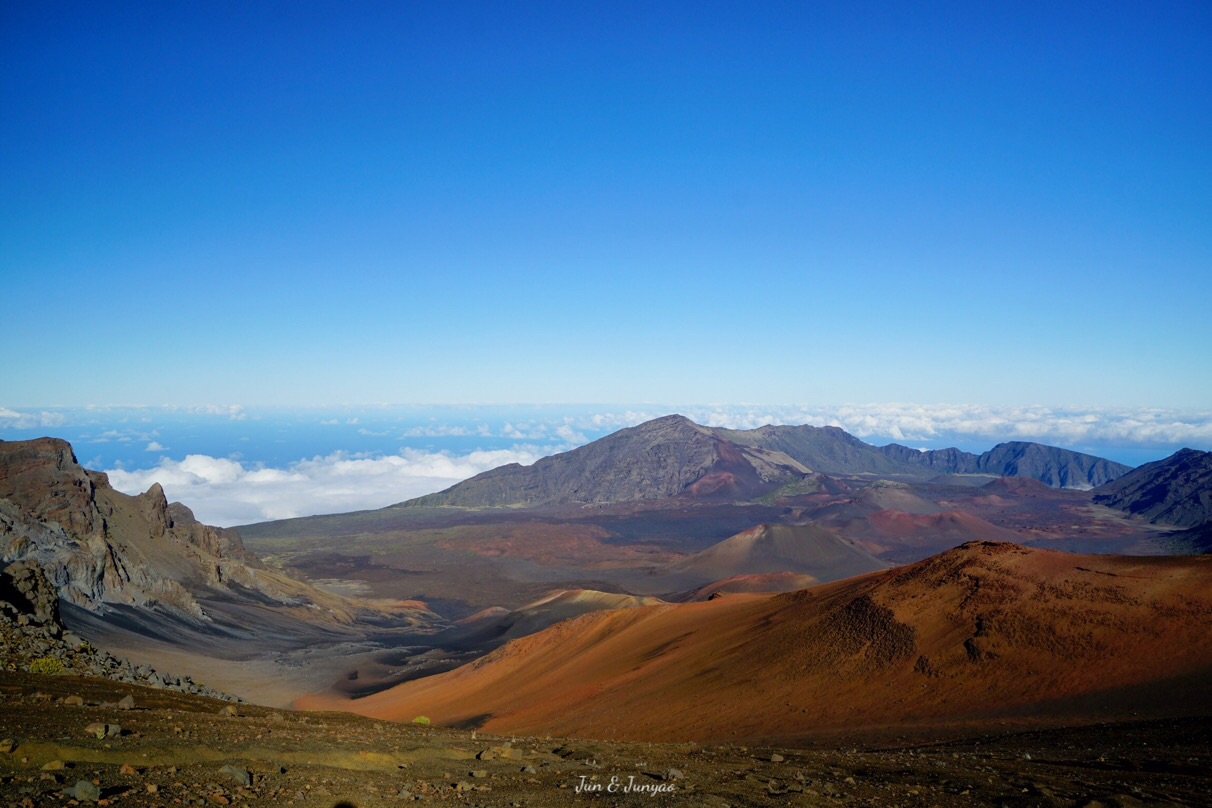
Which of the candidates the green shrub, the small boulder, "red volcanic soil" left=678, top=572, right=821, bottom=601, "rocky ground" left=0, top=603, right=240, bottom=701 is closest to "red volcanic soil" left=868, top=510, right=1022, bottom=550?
"red volcanic soil" left=678, top=572, right=821, bottom=601

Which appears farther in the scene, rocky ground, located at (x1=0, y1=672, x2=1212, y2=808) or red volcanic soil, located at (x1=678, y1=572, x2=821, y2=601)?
red volcanic soil, located at (x1=678, y1=572, x2=821, y2=601)

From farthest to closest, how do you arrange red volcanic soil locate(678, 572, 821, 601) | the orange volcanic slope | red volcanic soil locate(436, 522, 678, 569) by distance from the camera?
red volcanic soil locate(436, 522, 678, 569) → red volcanic soil locate(678, 572, 821, 601) → the orange volcanic slope

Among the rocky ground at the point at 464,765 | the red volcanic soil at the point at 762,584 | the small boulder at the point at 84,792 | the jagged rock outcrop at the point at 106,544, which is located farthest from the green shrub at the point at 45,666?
the red volcanic soil at the point at 762,584

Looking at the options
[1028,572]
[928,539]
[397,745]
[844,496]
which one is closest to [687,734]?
[397,745]

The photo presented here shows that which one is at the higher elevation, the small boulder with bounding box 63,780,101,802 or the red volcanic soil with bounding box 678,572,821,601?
the small boulder with bounding box 63,780,101,802

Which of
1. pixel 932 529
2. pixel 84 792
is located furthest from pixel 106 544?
pixel 932 529

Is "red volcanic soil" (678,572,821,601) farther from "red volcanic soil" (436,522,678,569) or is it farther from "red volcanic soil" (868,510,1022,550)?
"red volcanic soil" (868,510,1022,550)

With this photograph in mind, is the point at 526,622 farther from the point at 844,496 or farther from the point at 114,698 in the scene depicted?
the point at 844,496
